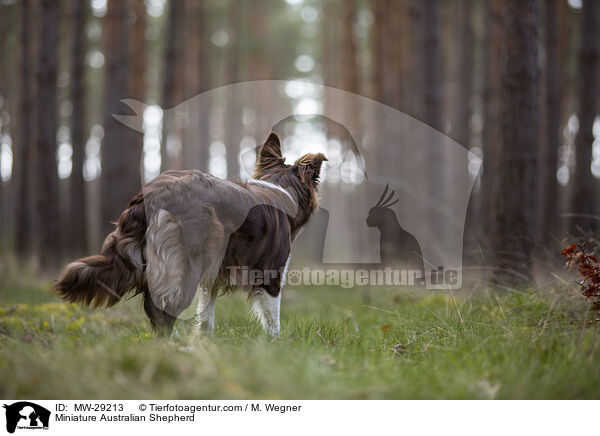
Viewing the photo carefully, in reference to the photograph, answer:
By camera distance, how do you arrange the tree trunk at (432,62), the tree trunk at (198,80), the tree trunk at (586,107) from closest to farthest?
the tree trunk at (586,107), the tree trunk at (432,62), the tree trunk at (198,80)

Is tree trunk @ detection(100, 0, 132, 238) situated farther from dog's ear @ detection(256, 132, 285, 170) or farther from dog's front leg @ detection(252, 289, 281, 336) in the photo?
dog's front leg @ detection(252, 289, 281, 336)

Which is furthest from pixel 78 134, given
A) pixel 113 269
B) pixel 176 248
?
pixel 176 248

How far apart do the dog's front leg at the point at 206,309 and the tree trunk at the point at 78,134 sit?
7.67 m

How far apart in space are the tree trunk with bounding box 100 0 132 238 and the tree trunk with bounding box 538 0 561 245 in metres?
9.47

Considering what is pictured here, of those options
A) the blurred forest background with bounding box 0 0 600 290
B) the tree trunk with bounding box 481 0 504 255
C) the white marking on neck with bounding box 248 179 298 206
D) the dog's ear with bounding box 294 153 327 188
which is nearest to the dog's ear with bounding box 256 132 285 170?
the dog's ear with bounding box 294 153 327 188

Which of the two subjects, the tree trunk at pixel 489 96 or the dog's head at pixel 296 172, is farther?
the tree trunk at pixel 489 96

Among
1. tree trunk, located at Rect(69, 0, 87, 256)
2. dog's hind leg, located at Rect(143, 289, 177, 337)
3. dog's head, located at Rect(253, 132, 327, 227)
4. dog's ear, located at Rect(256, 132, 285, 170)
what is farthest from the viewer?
tree trunk, located at Rect(69, 0, 87, 256)

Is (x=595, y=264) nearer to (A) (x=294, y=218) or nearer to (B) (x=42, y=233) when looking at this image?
(A) (x=294, y=218)

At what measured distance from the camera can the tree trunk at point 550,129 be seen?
10.5 metres

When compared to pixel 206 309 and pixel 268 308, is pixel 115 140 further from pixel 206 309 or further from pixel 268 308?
pixel 268 308

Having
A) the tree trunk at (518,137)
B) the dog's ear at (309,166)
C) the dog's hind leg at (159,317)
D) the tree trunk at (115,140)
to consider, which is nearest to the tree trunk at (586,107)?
the tree trunk at (518,137)

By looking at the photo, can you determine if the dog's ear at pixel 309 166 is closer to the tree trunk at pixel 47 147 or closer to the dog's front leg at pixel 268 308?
the dog's front leg at pixel 268 308

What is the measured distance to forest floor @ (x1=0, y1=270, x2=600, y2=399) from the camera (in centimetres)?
245
